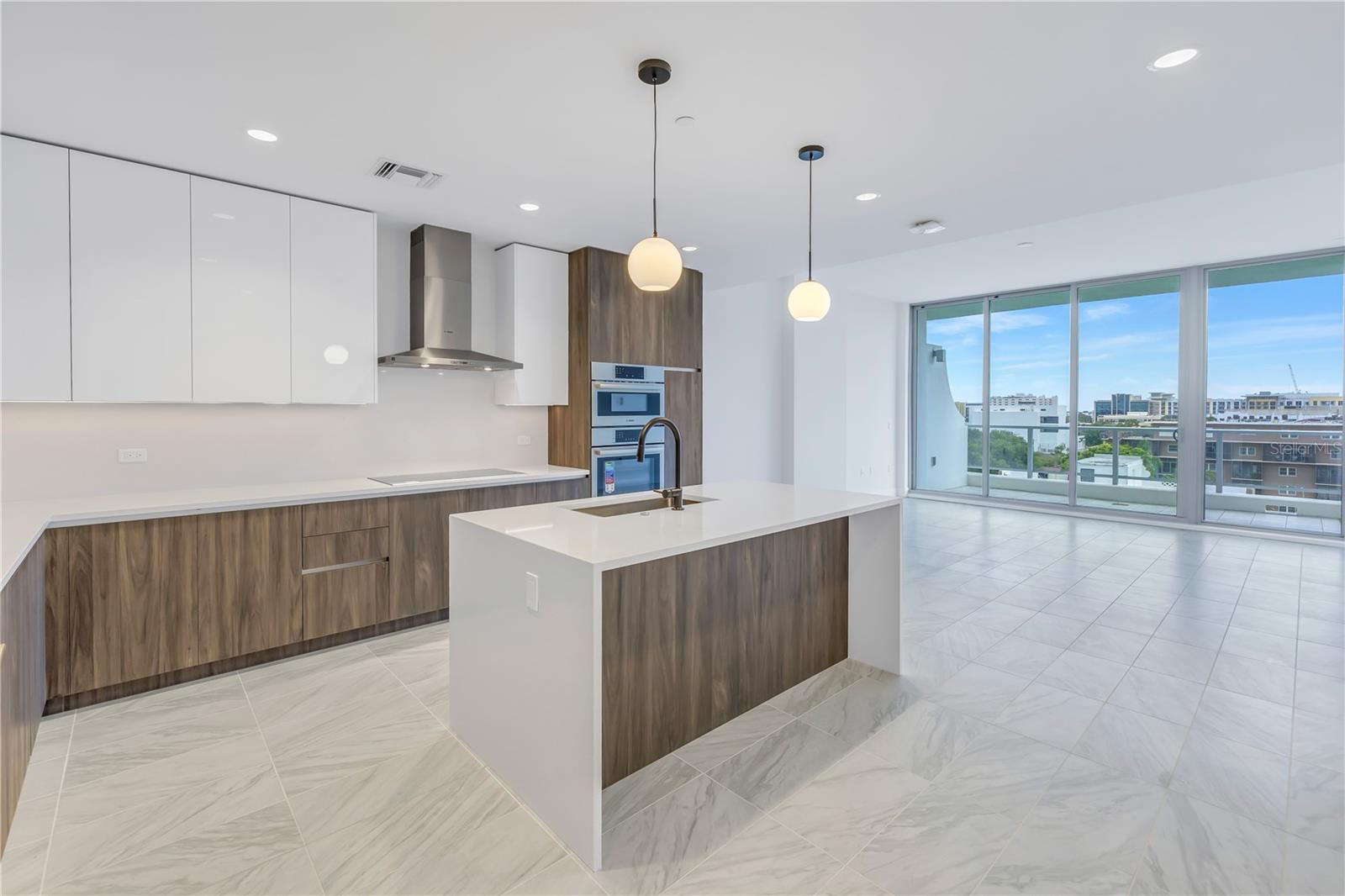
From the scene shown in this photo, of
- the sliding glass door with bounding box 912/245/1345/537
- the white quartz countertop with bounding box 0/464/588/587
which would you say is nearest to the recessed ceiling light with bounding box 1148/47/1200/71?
the white quartz countertop with bounding box 0/464/588/587

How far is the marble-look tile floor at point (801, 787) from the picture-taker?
1.70m

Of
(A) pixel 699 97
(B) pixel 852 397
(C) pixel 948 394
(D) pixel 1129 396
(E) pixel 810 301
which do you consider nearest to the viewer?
(A) pixel 699 97

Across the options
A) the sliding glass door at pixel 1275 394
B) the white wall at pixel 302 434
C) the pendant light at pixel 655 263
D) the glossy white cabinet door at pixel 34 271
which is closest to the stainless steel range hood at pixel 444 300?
the white wall at pixel 302 434

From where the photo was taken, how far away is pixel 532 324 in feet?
14.5

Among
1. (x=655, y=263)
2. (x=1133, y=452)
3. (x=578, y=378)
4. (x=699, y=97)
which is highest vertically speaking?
(x=699, y=97)

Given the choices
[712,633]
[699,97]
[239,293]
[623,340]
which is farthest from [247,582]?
[699,97]

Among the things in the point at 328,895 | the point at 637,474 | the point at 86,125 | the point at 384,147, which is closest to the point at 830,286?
the point at 637,474

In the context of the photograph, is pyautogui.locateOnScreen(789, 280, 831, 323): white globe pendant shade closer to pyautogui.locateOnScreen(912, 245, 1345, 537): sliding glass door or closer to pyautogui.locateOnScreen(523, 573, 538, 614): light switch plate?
pyautogui.locateOnScreen(523, 573, 538, 614): light switch plate

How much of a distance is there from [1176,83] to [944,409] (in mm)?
6633

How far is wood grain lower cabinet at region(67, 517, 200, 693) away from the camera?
8.46 feet

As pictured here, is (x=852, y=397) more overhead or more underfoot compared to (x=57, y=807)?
more overhead

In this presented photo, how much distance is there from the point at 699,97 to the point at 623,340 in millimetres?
2438

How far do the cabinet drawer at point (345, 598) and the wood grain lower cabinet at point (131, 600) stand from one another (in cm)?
49

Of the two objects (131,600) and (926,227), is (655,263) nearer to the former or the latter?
(926,227)
